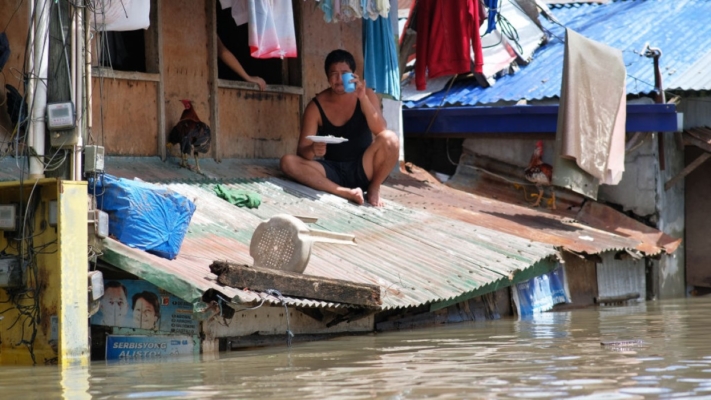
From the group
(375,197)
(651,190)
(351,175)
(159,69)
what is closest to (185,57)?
(159,69)

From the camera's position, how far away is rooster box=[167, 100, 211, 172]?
429 inches

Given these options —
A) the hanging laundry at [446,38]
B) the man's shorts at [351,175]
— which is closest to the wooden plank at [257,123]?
the man's shorts at [351,175]

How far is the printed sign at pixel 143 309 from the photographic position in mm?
7977

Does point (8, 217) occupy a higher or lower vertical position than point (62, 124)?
lower

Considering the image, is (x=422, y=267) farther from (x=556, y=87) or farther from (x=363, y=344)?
(x=556, y=87)

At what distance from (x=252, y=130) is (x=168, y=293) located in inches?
177

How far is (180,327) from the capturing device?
800 cm

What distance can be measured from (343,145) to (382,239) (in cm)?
205

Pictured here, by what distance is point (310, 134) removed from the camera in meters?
12.1

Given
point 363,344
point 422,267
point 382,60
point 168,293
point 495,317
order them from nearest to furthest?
point 168,293 < point 363,344 < point 422,267 < point 495,317 < point 382,60

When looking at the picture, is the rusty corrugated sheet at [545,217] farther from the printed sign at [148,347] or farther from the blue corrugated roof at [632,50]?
the printed sign at [148,347]

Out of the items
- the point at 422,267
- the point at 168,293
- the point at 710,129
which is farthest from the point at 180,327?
the point at 710,129

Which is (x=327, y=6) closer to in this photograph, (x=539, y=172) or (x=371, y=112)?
(x=371, y=112)

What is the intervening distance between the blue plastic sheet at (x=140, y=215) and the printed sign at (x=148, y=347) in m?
0.56
